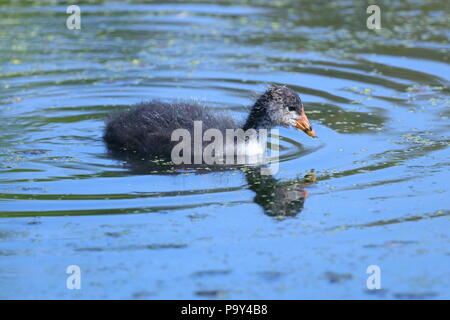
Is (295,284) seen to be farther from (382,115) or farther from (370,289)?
(382,115)

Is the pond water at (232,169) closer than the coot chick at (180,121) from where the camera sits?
Yes

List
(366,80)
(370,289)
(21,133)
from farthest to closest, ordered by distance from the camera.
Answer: (366,80) < (21,133) < (370,289)

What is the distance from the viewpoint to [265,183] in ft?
24.8

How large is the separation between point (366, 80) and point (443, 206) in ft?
14.0

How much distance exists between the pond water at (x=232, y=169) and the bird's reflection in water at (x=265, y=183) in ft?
0.09

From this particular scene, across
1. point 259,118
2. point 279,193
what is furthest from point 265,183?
point 259,118

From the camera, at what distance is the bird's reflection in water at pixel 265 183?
6965mm

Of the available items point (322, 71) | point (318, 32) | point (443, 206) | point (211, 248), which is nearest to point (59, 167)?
point (211, 248)

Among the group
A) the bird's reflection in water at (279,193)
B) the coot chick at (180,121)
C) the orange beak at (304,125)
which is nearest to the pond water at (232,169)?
the bird's reflection in water at (279,193)

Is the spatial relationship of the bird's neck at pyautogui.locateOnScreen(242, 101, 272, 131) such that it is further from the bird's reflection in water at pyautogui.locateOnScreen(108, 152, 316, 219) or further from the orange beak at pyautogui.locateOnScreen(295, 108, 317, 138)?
the bird's reflection in water at pyautogui.locateOnScreen(108, 152, 316, 219)

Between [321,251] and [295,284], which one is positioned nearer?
[295,284]

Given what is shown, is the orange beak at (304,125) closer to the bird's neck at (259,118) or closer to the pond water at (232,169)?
the pond water at (232,169)

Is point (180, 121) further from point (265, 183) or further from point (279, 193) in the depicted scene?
point (279, 193)

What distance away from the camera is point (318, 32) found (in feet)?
42.2
